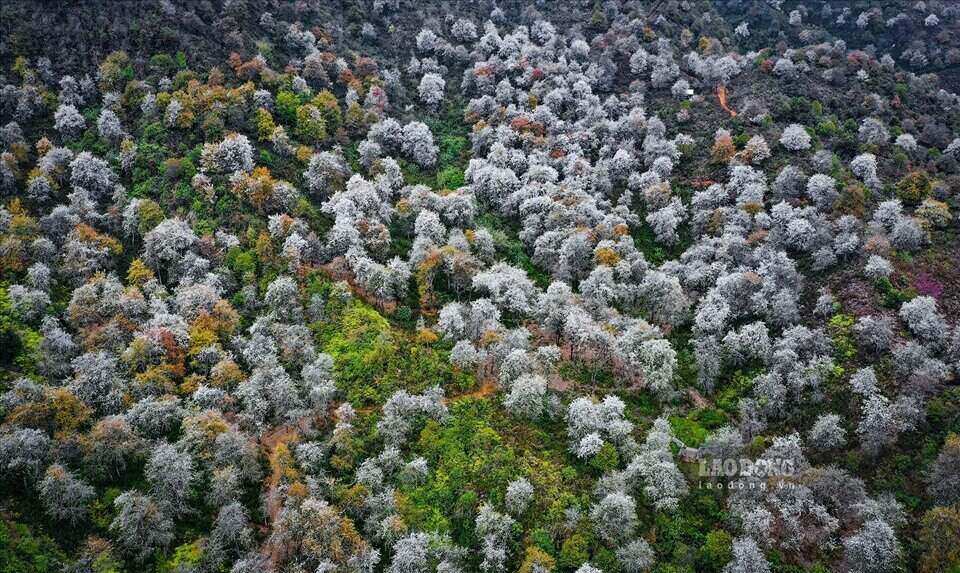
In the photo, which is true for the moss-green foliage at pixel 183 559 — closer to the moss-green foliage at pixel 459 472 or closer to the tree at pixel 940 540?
the moss-green foliage at pixel 459 472

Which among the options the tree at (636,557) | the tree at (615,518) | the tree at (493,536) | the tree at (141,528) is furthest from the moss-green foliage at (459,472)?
the tree at (141,528)

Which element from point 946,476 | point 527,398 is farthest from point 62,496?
point 946,476

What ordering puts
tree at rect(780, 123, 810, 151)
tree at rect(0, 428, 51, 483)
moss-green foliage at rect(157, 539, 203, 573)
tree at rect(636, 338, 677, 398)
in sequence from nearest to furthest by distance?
moss-green foliage at rect(157, 539, 203, 573)
tree at rect(0, 428, 51, 483)
tree at rect(636, 338, 677, 398)
tree at rect(780, 123, 810, 151)

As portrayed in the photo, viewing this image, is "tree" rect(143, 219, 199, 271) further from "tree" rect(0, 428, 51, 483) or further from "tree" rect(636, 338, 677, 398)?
"tree" rect(636, 338, 677, 398)

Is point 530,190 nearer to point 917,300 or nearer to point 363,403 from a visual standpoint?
point 363,403

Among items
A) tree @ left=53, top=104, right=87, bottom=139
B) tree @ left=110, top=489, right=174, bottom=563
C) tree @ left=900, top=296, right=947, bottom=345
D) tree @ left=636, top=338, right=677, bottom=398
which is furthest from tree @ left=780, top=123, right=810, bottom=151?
tree @ left=53, top=104, right=87, bottom=139

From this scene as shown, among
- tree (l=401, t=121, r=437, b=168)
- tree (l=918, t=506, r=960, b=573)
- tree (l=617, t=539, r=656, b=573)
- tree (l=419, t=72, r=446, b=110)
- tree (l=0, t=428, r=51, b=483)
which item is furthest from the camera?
tree (l=419, t=72, r=446, b=110)
